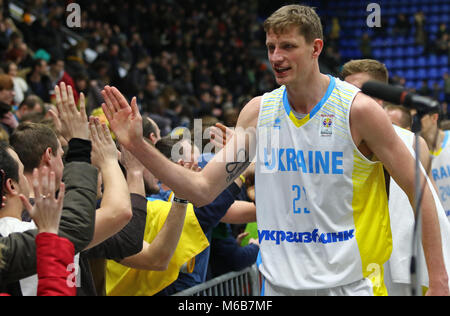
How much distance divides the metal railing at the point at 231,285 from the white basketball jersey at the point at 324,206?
114 cm

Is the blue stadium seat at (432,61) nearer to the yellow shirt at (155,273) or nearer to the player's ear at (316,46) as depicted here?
the yellow shirt at (155,273)

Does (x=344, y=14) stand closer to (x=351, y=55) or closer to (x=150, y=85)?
(x=351, y=55)

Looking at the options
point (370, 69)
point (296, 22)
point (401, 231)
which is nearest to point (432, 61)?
point (370, 69)

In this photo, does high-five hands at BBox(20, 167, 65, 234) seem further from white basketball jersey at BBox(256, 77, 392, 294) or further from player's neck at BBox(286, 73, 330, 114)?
player's neck at BBox(286, 73, 330, 114)

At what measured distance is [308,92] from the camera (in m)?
2.90

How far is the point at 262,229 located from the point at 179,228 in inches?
22.5

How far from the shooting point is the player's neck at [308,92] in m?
2.89

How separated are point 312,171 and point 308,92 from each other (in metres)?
0.38

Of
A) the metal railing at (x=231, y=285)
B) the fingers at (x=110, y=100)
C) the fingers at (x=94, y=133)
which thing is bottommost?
the metal railing at (x=231, y=285)

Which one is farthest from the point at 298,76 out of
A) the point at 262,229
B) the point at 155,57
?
the point at 155,57

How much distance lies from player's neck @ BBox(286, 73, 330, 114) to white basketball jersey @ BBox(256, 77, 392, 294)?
0.12 feet

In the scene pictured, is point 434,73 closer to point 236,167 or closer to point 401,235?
point 401,235

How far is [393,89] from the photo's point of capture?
6.65ft

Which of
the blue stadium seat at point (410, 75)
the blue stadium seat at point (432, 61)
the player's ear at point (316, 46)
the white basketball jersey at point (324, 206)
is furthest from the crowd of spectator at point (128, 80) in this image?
the blue stadium seat at point (432, 61)
